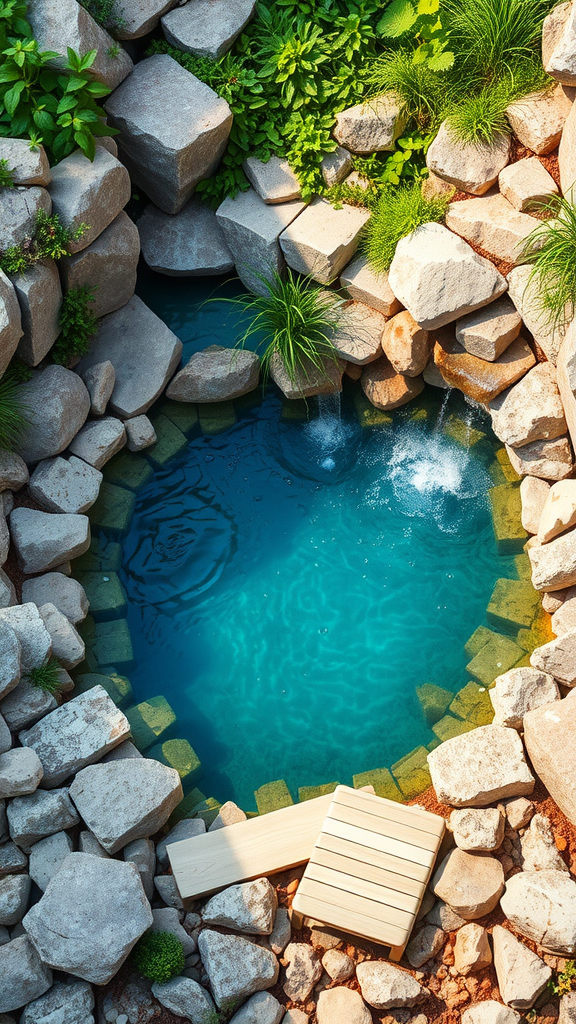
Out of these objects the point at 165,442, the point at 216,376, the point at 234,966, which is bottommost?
the point at 234,966

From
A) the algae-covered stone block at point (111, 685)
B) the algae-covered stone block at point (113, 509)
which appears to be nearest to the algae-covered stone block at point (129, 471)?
the algae-covered stone block at point (113, 509)

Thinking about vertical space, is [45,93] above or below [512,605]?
above

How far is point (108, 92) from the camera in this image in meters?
5.84

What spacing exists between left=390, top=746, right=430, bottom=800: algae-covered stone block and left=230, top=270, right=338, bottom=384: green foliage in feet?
9.29

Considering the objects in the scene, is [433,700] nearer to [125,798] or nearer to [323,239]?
→ [125,798]

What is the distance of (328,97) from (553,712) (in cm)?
478

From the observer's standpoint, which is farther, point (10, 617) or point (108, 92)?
point (108, 92)

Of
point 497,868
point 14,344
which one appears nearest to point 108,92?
point 14,344

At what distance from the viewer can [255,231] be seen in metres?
6.40

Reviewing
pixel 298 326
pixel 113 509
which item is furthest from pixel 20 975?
pixel 298 326

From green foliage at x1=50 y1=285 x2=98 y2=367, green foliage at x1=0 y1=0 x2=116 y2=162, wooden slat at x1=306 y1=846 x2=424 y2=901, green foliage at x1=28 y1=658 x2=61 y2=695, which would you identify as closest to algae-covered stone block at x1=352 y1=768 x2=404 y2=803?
wooden slat at x1=306 y1=846 x2=424 y2=901

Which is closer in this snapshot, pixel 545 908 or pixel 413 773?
pixel 545 908

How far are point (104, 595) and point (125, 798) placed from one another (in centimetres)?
158

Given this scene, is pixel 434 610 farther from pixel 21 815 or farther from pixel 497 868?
pixel 21 815
